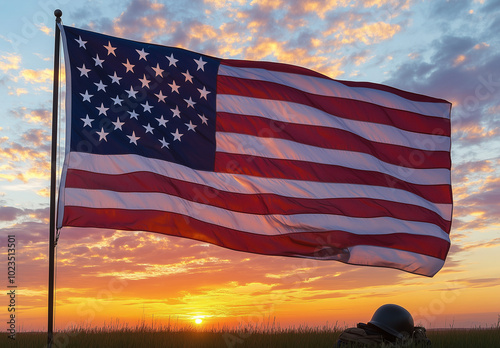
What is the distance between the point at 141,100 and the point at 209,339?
18.9 ft

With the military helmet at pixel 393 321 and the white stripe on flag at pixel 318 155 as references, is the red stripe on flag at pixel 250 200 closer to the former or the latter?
the white stripe on flag at pixel 318 155

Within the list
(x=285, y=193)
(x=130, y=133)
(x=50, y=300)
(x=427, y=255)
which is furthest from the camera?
(x=427, y=255)

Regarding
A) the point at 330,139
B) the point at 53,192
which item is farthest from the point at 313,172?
the point at 53,192

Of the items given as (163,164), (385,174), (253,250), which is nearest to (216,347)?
(253,250)

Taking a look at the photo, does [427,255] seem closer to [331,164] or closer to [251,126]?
[331,164]

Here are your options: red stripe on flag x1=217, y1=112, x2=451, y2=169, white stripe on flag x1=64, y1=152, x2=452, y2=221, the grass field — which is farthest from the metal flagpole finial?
the grass field

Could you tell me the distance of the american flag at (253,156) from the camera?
373 inches

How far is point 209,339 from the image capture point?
12.4 meters

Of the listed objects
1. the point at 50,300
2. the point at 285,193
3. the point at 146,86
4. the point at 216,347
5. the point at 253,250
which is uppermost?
the point at 146,86

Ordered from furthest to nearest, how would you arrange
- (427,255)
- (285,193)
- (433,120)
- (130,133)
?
(433,120)
(427,255)
(285,193)
(130,133)

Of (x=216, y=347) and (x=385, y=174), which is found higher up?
(x=385, y=174)

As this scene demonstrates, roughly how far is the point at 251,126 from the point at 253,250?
8.23 feet

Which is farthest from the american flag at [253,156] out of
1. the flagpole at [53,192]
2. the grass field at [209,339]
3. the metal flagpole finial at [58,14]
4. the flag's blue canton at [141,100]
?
the grass field at [209,339]

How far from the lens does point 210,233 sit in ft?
32.5
